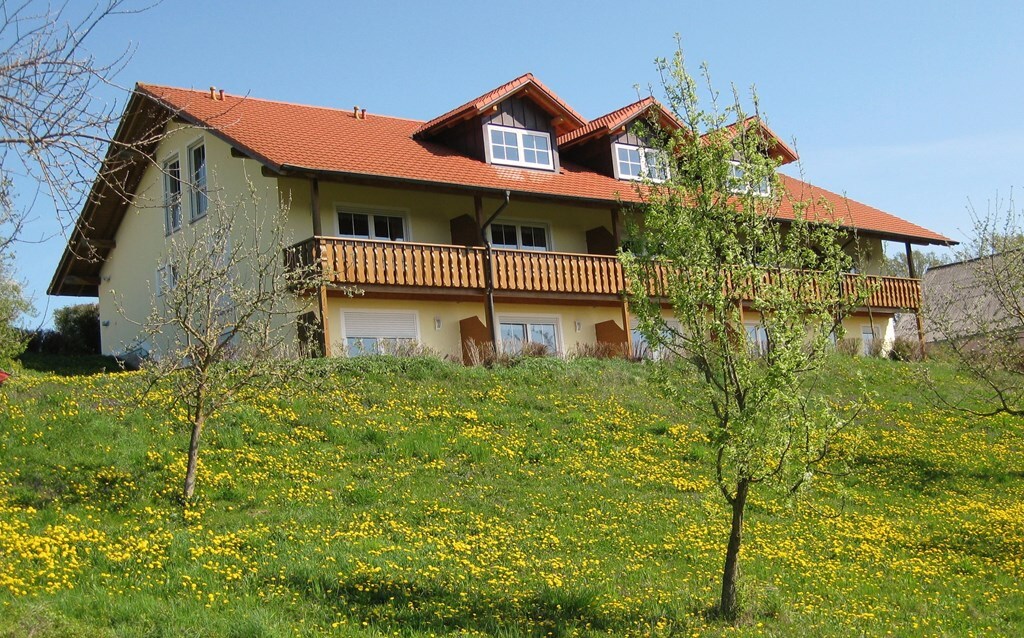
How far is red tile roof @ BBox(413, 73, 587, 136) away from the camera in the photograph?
28125 mm

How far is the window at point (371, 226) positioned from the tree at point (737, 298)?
1434 cm

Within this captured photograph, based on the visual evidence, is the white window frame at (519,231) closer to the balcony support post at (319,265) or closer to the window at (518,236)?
the window at (518,236)

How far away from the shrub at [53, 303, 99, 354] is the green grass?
39.9 ft

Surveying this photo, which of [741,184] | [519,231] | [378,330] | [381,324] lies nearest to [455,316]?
[381,324]

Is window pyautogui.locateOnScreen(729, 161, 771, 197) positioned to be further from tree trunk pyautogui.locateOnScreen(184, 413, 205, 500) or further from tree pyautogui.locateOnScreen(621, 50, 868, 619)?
tree trunk pyautogui.locateOnScreen(184, 413, 205, 500)

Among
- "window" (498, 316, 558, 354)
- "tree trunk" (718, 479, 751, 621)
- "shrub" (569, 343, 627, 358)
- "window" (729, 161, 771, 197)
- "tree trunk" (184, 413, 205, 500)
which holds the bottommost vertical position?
"tree trunk" (718, 479, 751, 621)

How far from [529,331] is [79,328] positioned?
14333 mm

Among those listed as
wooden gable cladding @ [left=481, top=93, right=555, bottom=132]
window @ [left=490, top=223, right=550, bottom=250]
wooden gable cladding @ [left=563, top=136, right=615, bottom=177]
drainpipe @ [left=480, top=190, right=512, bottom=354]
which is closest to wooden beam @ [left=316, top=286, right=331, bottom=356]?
drainpipe @ [left=480, top=190, right=512, bottom=354]

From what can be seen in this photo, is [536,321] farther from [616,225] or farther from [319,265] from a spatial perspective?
[319,265]

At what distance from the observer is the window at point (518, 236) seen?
2866cm

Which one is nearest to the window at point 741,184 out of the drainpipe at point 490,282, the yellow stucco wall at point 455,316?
the yellow stucco wall at point 455,316

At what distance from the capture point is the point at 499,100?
2841 centimetres

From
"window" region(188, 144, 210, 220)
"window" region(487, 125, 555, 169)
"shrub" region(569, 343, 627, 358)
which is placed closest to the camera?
"shrub" region(569, 343, 627, 358)

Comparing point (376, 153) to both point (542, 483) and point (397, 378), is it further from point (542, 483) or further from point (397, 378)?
point (542, 483)
